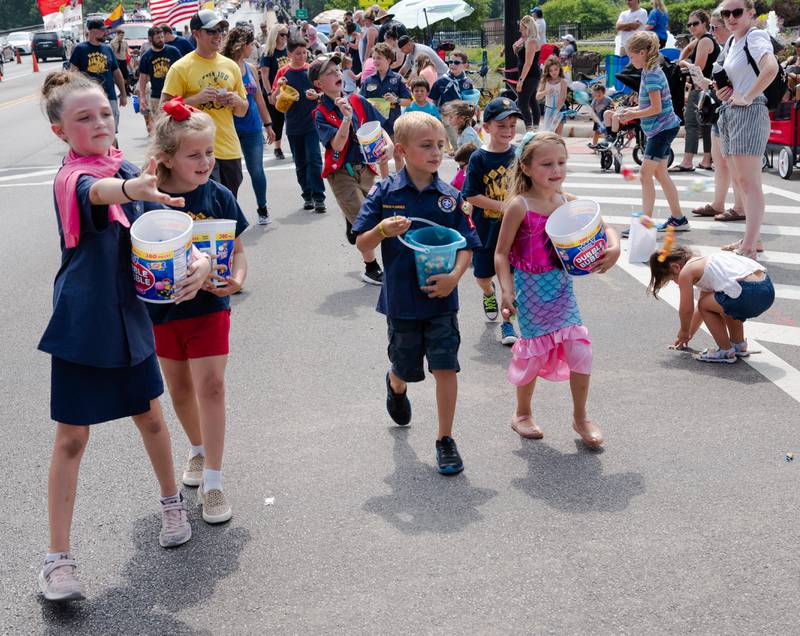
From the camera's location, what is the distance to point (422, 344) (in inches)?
182

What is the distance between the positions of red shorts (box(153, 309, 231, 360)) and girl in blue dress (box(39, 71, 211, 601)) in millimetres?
388

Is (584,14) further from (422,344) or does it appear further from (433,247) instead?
(433,247)

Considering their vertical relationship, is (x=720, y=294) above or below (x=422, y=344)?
below

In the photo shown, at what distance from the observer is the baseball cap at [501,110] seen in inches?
231

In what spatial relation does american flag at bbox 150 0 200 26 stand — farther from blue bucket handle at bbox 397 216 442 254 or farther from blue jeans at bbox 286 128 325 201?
blue bucket handle at bbox 397 216 442 254

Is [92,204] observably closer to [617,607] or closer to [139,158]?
[617,607]

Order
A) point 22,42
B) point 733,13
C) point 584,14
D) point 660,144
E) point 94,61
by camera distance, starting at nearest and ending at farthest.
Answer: point 733,13 < point 660,144 < point 94,61 < point 584,14 < point 22,42

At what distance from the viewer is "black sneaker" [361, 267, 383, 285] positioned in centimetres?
828

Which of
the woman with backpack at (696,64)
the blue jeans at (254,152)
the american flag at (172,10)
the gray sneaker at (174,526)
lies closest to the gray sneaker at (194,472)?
the gray sneaker at (174,526)

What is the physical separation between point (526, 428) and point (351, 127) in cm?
428

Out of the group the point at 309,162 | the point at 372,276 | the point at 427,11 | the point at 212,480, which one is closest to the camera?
the point at 212,480

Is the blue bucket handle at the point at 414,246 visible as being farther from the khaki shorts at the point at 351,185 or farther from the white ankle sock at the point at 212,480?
the khaki shorts at the point at 351,185

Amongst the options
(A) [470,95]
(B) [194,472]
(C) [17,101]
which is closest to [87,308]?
(B) [194,472]

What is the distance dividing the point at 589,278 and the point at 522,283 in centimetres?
349
